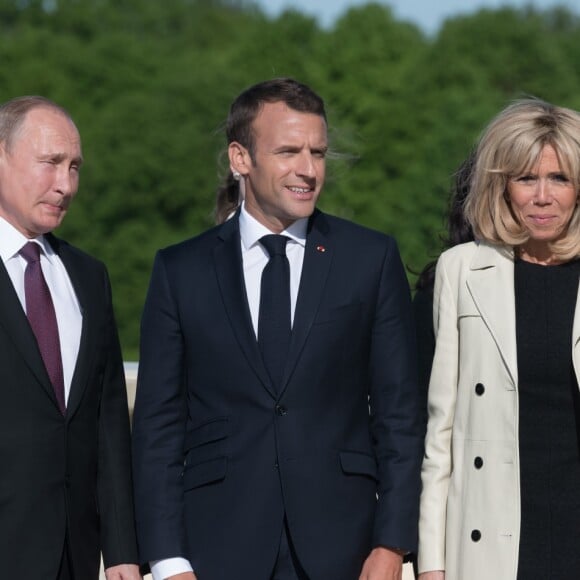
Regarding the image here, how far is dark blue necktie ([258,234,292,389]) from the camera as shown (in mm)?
3934

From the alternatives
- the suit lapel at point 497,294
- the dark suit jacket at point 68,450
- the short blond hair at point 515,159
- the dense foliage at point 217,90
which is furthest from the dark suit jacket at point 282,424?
the dense foliage at point 217,90

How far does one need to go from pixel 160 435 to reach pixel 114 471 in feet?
0.68

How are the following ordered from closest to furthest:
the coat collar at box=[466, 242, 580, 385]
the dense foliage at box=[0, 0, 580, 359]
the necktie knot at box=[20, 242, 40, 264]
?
the coat collar at box=[466, 242, 580, 385] < the necktie knot at box=[20, 242, 40, 264] < the dense foliage at box=[0, 0, 580, 359]

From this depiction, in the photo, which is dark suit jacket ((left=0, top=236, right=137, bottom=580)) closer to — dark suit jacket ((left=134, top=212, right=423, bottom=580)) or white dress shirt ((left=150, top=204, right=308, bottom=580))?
dark suit jacket ((left=134, top=212, right=423, bottom=580))

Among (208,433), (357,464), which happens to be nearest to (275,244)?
(208,433)

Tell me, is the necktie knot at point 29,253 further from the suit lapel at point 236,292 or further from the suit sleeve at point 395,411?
the suit sleeve at point 395,411

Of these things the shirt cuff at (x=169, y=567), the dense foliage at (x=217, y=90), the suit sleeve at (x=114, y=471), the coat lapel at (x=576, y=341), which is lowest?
the shirt cuff at (x=169, y=567)

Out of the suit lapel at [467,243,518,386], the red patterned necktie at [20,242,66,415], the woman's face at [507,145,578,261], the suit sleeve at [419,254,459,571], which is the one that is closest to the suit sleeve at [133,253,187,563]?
the red patterned necktie at [20,242,66,415]

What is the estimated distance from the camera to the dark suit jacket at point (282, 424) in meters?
3.87

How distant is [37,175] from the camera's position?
3990mm

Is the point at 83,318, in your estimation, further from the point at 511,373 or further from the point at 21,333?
the point at 511,373

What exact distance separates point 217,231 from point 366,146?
37.1 m

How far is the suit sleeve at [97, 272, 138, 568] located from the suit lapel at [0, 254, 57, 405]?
286 millimetres

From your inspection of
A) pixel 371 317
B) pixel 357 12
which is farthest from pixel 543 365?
pixel 357 12
